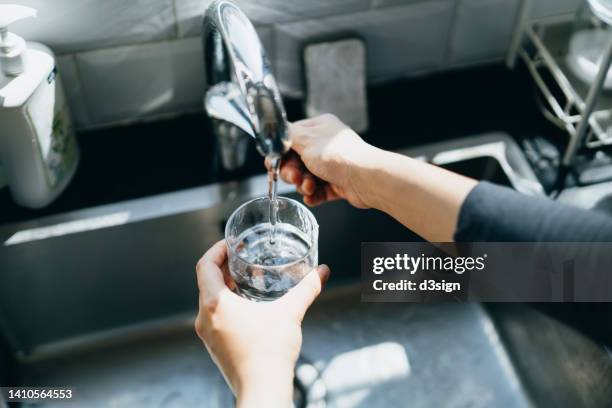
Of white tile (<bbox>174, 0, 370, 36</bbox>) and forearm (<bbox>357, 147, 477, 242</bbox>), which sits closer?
forearm (<bbox>357, 147, 477, 242</bbox>)

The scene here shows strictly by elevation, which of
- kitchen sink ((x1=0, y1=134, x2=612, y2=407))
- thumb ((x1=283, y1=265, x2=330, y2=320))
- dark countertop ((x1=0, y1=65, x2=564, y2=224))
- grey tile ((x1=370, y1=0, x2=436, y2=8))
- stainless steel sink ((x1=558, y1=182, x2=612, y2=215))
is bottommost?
kitchen sink ((x1=0, y1=134, x2=612, y2=407))

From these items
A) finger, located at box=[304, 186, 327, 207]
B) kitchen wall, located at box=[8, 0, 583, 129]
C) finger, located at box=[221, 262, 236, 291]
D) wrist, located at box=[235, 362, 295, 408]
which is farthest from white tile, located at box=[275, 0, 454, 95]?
wrist, located at box=[235, 362, 295, 408]

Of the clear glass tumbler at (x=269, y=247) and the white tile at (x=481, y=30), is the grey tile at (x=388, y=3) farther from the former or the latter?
the clear glass tumbler at (x=269, y=247)

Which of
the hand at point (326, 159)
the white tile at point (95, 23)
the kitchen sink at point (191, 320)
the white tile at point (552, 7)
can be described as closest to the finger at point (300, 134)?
the hand at point (326, 159)

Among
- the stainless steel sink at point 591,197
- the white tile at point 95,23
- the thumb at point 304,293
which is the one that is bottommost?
the stainless steel sink at point 591,197

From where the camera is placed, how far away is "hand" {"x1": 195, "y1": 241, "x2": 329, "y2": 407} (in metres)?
0.62

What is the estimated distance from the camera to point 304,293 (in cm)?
69

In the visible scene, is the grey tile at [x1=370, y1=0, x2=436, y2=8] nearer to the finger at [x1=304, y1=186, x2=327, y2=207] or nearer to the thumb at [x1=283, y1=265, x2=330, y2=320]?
the finger at [x1=304, y1=186, x2=327, y2=207]

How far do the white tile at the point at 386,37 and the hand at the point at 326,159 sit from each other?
199 mm

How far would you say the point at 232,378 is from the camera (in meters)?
0.65

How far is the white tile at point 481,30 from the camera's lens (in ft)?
3.46

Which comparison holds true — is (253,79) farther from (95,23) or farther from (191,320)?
(191,320)

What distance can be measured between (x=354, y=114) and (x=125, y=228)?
346 millimetres

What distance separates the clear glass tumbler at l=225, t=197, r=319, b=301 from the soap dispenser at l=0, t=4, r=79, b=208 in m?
0.27
